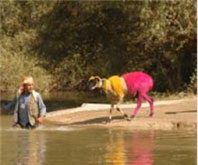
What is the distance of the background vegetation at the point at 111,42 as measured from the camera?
27141 millimetres

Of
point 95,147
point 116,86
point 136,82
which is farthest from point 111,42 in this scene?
point 95,147

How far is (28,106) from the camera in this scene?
14.5m

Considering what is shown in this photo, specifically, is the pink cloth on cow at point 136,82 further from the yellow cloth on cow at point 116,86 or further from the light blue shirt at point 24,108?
the light blue shirt at point 24,108

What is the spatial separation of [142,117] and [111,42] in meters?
12.7

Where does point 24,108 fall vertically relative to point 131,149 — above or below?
above

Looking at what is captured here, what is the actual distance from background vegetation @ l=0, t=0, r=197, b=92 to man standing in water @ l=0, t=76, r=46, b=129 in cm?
1194

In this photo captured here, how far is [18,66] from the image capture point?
3569 centimetres

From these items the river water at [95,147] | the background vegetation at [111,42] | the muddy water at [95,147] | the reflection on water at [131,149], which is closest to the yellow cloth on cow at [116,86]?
the river water at [95,147]

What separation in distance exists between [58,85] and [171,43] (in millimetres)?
15716

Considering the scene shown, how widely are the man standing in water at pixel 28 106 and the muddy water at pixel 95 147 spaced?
14.6 inches

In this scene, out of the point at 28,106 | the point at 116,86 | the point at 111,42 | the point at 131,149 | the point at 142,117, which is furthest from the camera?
the point at 111,42

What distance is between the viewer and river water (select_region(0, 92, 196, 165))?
1112cm

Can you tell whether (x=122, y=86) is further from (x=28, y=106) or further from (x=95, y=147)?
(x=95, y=147)

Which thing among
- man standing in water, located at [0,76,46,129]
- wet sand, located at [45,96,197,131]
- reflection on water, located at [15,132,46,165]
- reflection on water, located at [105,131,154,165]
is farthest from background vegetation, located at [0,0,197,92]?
reflection on water, located at [15,132,46,165]
